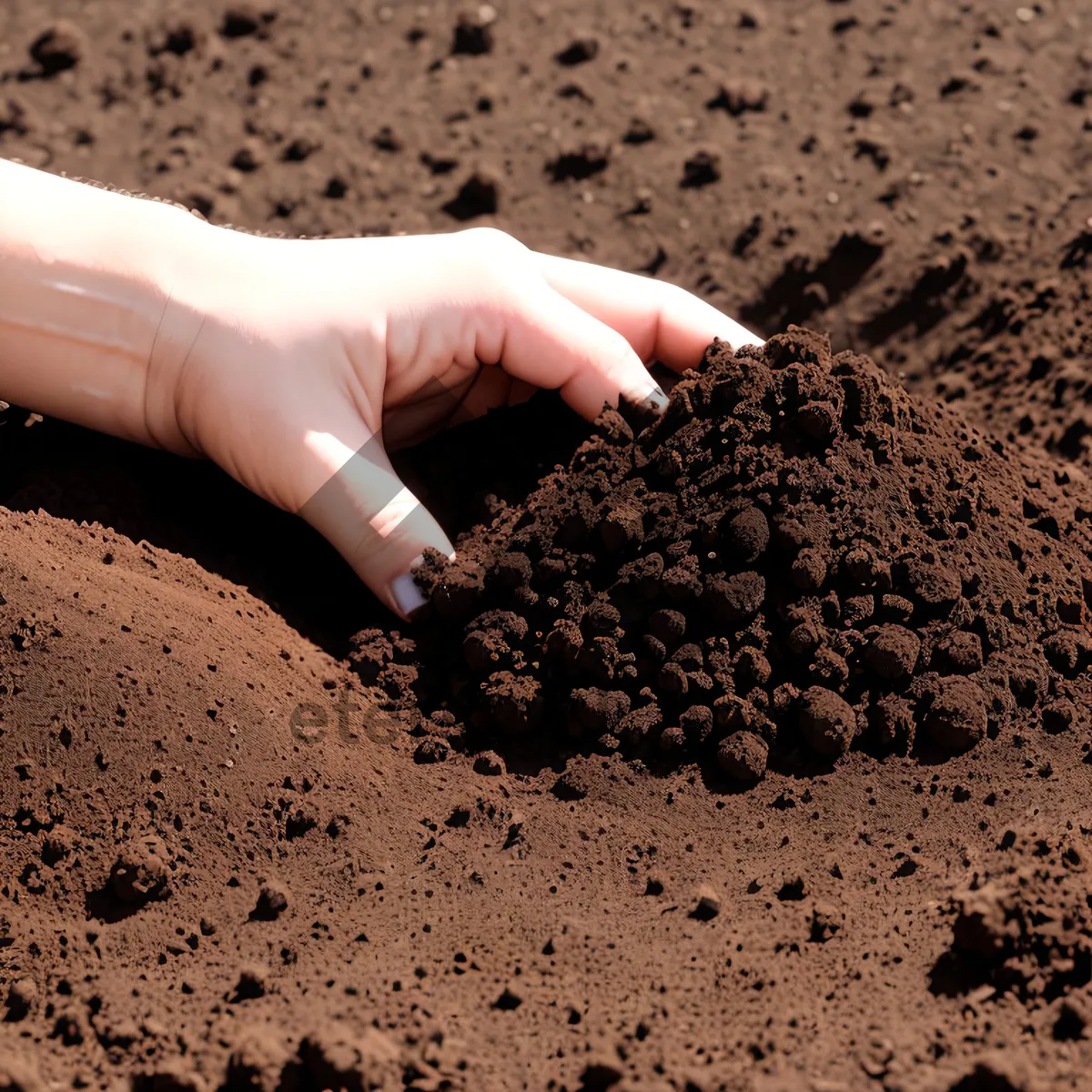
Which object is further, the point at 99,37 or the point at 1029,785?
the point at 99,37

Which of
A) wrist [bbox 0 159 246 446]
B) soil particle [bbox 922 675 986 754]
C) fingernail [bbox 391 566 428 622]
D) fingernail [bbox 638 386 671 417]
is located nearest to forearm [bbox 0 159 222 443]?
wrist [bbox 0 159 246 446]

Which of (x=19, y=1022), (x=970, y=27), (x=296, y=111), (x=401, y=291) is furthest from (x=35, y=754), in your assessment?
(x=970, y=27)

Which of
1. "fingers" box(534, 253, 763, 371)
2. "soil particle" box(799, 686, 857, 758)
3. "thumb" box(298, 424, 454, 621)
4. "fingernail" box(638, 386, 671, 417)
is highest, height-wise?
"fingers" box(534, 253, 763, 371)

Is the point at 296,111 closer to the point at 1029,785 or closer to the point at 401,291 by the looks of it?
the point at 401,291

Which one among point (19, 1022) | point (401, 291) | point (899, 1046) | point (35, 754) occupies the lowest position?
point (19, 1022)

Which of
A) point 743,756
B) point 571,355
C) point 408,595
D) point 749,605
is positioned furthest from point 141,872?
point 571,355

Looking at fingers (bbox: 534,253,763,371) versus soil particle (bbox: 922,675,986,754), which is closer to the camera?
soil particle (bbox: 922,675,986,754)

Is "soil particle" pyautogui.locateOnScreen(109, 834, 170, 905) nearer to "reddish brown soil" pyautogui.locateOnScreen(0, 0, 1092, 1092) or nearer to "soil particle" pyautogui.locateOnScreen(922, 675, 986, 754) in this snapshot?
"reddish brown soil" pyautogui.locateOnScreen(0, 0, 1092, 1092)

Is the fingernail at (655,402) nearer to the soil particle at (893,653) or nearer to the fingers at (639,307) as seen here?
the fingers at (639,307)
